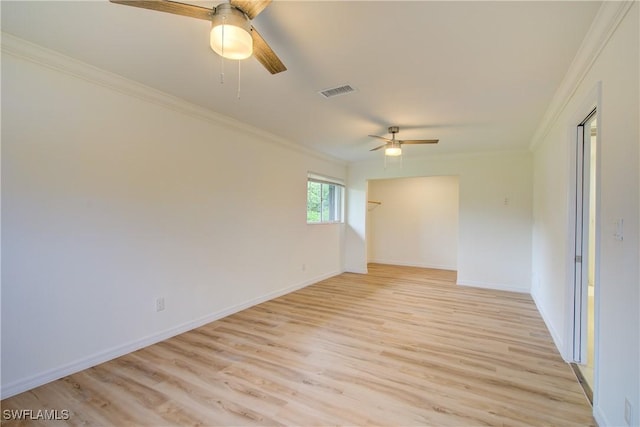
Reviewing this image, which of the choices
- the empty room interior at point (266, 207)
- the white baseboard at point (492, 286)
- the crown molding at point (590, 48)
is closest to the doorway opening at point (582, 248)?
the empty room interior at point (266, 207)

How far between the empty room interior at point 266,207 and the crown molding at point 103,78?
2cm

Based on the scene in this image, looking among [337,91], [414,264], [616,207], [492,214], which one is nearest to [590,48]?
[616,207]

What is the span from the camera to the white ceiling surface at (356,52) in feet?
5.60

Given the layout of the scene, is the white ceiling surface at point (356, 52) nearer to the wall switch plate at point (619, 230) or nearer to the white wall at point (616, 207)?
the white wall at point (616, 207)

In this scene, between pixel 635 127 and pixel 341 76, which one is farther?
pixel 341 76

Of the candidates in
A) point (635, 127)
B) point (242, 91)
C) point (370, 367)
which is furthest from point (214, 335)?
point (635, 127)

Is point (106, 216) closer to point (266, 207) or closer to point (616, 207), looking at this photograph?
point (266, 207)

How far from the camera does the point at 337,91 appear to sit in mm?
2766

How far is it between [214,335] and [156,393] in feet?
3.23

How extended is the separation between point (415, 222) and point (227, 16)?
6.76 meters

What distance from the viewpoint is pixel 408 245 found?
753cm

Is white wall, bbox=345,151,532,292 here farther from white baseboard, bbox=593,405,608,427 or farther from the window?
white baseboard, bbox=593,405,608,427

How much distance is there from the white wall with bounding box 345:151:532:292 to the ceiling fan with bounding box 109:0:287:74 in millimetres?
4732

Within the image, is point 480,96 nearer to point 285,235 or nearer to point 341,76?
point 341,76
